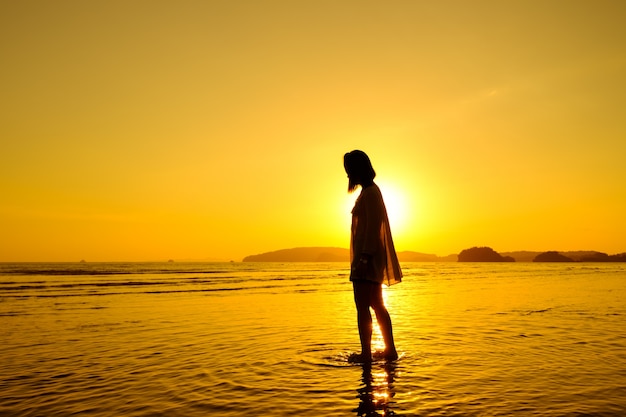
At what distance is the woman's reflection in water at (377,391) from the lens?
460cm

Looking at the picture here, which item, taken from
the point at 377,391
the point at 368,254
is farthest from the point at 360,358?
the point at 377,391

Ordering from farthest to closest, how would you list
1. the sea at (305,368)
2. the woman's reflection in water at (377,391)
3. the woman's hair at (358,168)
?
the woman's hair at (358,168) < the sea at (305,368) < the woman's reflection in water at (377,391)

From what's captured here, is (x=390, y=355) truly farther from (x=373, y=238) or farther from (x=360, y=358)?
(x=373, y=238)

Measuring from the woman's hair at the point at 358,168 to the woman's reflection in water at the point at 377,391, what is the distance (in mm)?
2634

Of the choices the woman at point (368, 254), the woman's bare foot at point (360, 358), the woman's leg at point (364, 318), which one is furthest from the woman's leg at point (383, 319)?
the woman's bare foot at point (360, 358)

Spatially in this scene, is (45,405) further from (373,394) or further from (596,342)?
(596,342)

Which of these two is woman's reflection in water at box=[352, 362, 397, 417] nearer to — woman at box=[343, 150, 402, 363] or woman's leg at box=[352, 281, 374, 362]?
woman's leg at box=[352, 281, 374, 362]

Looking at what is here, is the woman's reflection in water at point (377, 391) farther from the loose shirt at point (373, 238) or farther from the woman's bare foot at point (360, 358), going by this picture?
the loose shirt at point (373, 238)

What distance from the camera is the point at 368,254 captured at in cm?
688

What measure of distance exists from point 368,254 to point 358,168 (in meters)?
1.32

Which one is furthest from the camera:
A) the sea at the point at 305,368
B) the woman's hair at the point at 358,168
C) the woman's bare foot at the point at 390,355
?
the woman's hair at the point at 358,168

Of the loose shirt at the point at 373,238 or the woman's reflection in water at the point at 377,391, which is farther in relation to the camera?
the loose shirt at the point at 373,238

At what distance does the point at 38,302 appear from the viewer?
61.2 ft

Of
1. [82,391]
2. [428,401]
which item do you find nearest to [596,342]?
[428,401]
